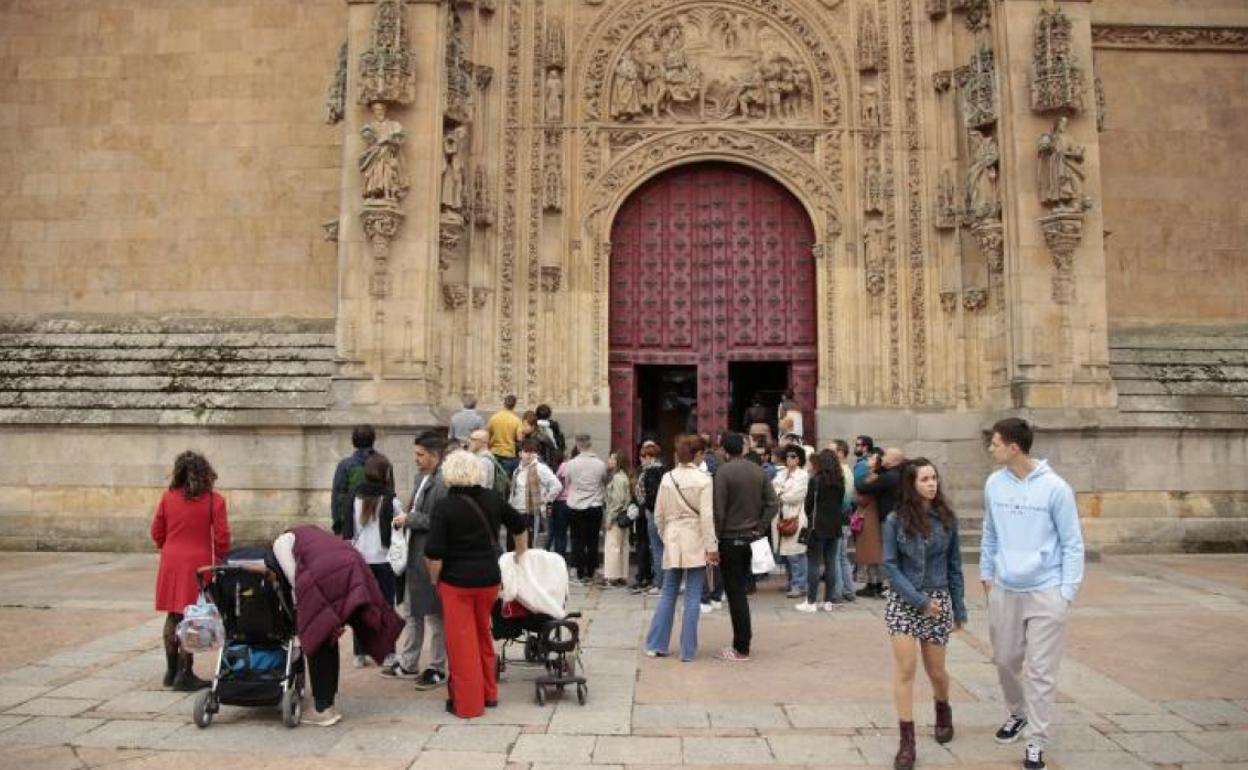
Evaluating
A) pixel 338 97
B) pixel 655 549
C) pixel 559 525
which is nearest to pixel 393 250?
pixel 338 97

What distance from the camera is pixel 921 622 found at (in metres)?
5.89

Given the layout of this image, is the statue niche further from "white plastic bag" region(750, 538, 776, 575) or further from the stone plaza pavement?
the stone plaza pavement

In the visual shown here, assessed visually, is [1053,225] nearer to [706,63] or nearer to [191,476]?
[706,63]

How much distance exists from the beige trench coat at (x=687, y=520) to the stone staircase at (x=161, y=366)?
796 cm

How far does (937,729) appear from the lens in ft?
19.9

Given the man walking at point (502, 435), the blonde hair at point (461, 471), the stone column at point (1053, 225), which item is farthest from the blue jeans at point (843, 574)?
the blonde hair at point (461, 471)

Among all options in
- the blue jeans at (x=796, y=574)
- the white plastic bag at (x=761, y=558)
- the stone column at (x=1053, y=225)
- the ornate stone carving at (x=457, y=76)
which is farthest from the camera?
the ornate stone carving at (x=457, y=76)

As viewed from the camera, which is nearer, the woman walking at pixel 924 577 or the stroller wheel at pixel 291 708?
the woman walking at pixel 924 577

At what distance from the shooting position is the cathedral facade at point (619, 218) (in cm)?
1470

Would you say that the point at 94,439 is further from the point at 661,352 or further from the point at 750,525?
the point at 750,525

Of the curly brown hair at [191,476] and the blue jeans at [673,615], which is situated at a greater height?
the curly brown hair at [191,476]

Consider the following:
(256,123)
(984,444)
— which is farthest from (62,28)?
(984,444)

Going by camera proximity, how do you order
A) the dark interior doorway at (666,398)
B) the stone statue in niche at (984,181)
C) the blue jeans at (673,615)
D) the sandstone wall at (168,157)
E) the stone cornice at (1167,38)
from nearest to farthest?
1. the blue jeans at (673,615)
2. the stone statue in niche at (984,181)
3. the sandstone wall at (168,157)
4. the stone cornice at (1167,38)
5. the dark interior doorway at (666,398)

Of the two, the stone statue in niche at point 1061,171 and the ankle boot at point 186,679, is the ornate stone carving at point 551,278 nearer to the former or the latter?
the stone statue in niche at point 1061,171
